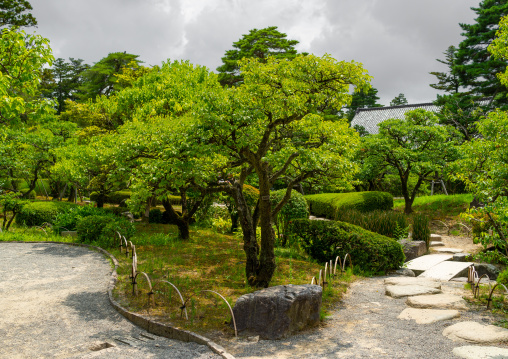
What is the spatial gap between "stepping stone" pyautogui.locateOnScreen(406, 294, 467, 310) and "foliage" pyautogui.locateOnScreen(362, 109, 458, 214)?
11132mm

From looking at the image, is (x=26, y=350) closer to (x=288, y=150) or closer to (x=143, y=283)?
(x=143, y=283)

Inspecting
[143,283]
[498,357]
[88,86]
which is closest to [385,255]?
[498,357]

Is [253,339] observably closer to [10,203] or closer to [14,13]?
[10,203]

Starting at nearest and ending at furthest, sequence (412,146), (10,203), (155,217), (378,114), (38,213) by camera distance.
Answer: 1. (10,203)
2. (38,213)
3. (155,217)
4. (412,146)
5. (378,114)

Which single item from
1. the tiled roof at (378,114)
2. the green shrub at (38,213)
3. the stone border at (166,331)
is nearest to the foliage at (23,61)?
the stone border at (166,331)

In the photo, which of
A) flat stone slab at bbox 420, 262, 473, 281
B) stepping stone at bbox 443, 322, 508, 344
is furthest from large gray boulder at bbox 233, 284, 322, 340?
flat stone slab at bbox 420, 262, 473, 281

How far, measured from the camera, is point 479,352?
5.17m

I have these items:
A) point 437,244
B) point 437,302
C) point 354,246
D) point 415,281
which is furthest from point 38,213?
point 437,244

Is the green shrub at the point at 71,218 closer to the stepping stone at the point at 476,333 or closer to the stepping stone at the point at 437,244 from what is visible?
the stepping stone at the point at 437,244

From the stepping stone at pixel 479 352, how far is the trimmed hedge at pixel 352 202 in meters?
11.3

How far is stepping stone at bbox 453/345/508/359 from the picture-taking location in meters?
5.03

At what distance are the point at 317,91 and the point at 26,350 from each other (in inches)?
247

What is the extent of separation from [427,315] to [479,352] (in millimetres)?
1524

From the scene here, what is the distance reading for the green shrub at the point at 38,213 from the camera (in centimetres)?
1659
